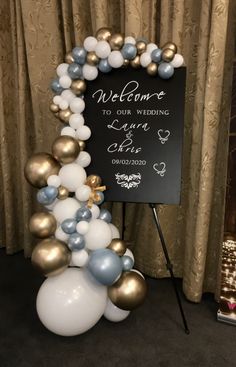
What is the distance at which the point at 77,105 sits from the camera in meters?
1.45

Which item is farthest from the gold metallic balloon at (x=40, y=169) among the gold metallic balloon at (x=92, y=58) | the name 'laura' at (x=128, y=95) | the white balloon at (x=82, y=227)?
the gold metallic balloon at (x=92, y=58)

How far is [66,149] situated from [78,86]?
11.8 inches

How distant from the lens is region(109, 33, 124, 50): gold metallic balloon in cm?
137

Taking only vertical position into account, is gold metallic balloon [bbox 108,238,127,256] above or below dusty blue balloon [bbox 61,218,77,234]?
below

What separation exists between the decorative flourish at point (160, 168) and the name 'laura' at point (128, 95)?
11.4 inches

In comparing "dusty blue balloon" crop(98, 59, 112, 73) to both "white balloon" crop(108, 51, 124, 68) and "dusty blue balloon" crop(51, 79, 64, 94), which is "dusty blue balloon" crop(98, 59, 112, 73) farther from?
"dusty blue balloon" crop(51, 79, 64, 94)

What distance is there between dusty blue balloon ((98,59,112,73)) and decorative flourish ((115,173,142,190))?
1.52ft

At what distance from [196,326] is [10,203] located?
1.40 m

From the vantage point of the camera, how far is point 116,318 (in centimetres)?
154

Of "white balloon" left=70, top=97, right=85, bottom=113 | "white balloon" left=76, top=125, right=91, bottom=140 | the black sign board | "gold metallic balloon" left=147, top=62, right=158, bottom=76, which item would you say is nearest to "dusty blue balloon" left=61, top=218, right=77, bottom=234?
the black sign board

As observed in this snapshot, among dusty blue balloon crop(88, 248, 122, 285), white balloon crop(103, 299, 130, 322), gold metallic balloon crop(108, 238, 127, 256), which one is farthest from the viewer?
white balloon crop(103, 299, 130, 322)

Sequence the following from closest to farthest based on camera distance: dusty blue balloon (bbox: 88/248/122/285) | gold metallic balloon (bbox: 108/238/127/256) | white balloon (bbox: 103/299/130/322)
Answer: dusty blue balloon (bbox: 88/248/122/285) → gold metallic balloon (bbox: 108/238/127/256) → white balloon (bbox: 103/299/130/322)

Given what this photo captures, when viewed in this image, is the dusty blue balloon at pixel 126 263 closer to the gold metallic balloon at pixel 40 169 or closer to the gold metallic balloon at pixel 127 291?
the gold metallic balloon at pixel 127 291

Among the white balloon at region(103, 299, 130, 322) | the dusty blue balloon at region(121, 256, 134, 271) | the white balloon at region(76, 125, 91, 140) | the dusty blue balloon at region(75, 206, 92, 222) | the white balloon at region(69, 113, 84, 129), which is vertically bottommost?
the white balloon at region(103, 299, 130, 322)
